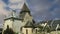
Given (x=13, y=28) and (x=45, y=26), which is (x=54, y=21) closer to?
(x=45, y=26)

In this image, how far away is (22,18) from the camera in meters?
74.5

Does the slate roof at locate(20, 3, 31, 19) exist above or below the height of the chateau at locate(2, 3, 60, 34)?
above

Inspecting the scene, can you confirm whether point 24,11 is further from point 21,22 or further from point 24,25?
point 24,25

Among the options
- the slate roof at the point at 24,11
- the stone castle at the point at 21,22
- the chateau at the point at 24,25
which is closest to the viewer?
the chateau at the point at 24,25

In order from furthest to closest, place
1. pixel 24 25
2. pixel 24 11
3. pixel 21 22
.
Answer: pixel 24 11
pixel 21 22
pixel 24 25

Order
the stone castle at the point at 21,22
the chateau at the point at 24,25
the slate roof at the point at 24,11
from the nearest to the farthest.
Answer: the chateau at the point at 24,25 → the stone castle at the point at 21,22 → the slate roof at the point at 24,11

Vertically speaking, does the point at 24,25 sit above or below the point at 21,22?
below

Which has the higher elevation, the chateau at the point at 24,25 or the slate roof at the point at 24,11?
the slate roof at the point at 24,11

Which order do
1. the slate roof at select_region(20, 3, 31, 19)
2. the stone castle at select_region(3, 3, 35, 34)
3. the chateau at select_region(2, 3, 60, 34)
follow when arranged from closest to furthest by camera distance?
the chateau at select_region(2, 3, 60, 34) < the stone castle at select_region(3, 3, 35, 34) < the slate roof at select_region(20, 3, 31, 19)

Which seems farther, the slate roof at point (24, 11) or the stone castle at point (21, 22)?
the slate roof at point (24, 11)

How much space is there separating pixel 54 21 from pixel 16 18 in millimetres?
14901

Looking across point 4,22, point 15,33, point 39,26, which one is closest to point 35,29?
point 39,26

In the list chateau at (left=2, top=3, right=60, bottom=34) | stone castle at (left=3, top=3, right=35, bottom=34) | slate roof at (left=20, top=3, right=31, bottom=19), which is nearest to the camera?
chateau at (left=2, top=3, right=60, bottom=34)

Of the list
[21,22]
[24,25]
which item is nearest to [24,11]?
[21,22]
